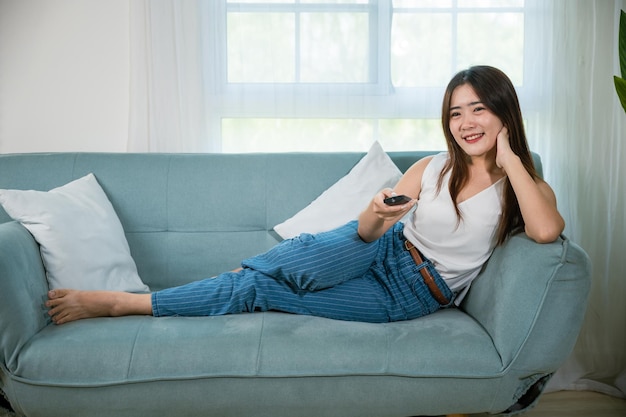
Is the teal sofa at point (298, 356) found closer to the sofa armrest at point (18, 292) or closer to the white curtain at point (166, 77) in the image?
the sofa armrest at point (18, 292)

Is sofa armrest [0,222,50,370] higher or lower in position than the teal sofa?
higher

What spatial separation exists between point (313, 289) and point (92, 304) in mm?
624

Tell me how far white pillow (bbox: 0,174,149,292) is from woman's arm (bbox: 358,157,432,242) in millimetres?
792

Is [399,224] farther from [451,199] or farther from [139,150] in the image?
[139,150]

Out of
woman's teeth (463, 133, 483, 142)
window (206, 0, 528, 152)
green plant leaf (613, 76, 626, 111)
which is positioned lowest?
woman's teeth (463, 133, 483, 142)

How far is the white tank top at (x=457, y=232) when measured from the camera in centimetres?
196

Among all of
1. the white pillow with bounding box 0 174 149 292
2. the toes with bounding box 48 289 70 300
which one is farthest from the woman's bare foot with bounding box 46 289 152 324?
the white pillow with bounding box 0 174 149 292

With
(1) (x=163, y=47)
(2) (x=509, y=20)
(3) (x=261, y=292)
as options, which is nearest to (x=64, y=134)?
(1) (x=163, y=47)

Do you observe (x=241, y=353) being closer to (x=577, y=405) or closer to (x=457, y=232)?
(x=457, y=232)

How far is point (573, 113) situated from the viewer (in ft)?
9.09

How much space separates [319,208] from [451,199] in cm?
50

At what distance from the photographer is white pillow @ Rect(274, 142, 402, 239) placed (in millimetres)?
2293

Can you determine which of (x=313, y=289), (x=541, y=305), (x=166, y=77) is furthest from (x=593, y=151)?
(x=166, y=77)

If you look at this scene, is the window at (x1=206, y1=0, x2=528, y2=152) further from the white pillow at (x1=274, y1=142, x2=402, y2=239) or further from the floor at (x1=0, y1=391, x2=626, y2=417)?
the floor at (x1=0, y1=391, x2=626, y2=417)
